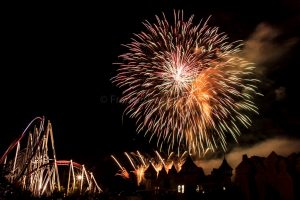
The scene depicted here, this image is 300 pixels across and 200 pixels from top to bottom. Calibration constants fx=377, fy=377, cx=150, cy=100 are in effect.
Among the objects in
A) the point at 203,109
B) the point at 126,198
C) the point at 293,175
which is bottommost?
the point at 126,198

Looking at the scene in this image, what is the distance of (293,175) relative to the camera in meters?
17.4

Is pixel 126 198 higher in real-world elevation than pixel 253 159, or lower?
lower

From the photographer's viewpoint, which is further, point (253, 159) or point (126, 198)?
point (126, 198)

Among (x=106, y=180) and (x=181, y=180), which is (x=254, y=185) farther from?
(x=106, y=180)

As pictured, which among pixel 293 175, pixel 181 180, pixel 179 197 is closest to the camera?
pixel 293 175

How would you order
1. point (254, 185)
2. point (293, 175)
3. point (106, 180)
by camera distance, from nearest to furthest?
1. point (293, 175)
2. point (254, 185)
3. point (106, 180)

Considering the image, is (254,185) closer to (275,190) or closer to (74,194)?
(275,190)

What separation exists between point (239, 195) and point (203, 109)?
6.24m

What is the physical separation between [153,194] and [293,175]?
9199 mm

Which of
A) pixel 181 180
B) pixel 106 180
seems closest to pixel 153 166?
pixel 181 180

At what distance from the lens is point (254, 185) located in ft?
63.1

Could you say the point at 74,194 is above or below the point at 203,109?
below

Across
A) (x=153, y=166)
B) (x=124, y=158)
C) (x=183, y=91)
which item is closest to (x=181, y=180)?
(x=153, y=166)

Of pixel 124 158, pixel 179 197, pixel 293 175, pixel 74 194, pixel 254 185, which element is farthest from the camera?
pixel 124 158
